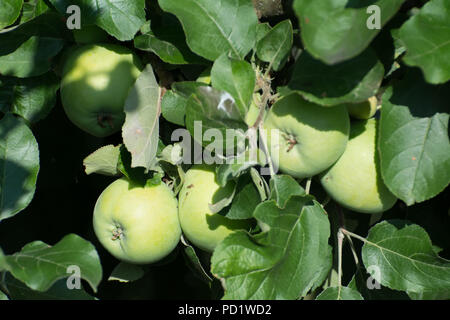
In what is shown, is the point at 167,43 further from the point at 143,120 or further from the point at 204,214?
the point at 204,214

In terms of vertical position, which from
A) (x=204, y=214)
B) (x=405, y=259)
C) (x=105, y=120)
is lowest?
(x=405, y=259)

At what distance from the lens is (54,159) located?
59.2 inches

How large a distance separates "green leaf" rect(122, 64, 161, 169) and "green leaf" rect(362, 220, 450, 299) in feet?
1.80

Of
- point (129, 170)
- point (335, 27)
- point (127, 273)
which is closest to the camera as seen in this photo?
point (335, 27)

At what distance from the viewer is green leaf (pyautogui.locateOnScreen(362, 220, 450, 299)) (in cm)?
115

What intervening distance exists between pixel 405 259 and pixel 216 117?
21.3 inches

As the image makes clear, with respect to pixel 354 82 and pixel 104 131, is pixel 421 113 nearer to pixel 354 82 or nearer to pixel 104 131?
pixel 354 82

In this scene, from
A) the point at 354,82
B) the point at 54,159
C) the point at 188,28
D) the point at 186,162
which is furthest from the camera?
the point at 54,159

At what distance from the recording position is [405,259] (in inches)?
46.5

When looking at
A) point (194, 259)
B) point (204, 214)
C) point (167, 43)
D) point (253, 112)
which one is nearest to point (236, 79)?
point (253, 112)

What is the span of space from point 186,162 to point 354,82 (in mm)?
433

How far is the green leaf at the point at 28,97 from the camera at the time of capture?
4.11 feet

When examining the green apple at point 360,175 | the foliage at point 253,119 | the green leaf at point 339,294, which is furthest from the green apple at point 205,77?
the green leaf at point 339,294

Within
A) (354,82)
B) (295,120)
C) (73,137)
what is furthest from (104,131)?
(354,82)
